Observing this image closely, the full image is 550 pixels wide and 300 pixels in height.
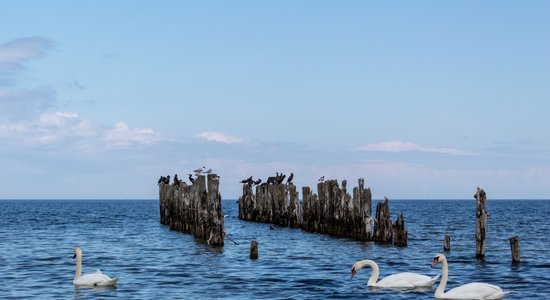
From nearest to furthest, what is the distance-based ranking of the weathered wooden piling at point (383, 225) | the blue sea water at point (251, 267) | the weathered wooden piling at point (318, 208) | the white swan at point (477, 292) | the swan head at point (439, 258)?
the white swan at point (477, 292)
the blue sea water at point (251, 267)
the swan head at point (439, 258)
the weathered wooden piling at point (383, 225)
the weathered wooden piling at point (318, 208)

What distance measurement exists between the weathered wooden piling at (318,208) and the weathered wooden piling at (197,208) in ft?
21.3

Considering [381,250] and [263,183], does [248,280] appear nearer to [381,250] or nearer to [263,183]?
[381,250]

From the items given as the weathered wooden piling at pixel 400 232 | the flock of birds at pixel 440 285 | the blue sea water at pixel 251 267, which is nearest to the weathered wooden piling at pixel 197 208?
the blue sea water at pixel 251 267

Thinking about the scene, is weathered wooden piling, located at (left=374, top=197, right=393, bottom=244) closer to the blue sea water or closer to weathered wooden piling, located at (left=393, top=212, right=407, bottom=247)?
weathered wooden piling, located at (left=393, top=212, right=407, bottom=247)

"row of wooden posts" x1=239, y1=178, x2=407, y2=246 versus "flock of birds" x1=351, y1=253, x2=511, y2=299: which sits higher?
"row of wooden posts" x1=239, y1=178, x2=407, y2=246

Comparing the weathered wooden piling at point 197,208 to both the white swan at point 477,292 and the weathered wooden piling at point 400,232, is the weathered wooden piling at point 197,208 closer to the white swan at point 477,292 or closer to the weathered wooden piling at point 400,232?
the weathered wooden piling at point 400,232

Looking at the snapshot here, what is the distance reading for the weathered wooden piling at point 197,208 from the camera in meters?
31.9

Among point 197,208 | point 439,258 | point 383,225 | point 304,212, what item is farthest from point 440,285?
Answer: point 304,212

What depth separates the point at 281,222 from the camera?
5028 cm

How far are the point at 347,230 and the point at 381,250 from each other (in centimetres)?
607

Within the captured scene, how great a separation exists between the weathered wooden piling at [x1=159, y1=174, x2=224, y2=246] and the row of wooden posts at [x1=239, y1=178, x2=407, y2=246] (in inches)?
252

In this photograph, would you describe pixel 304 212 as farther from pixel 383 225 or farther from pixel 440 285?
pixel 440 285

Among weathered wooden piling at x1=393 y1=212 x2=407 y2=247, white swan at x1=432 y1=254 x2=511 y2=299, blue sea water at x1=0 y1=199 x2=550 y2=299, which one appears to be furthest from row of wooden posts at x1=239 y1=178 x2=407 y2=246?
white swan at x1=432 y1=254 x2=511 y2=299

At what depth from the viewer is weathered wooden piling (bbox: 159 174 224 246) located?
1255 inches
